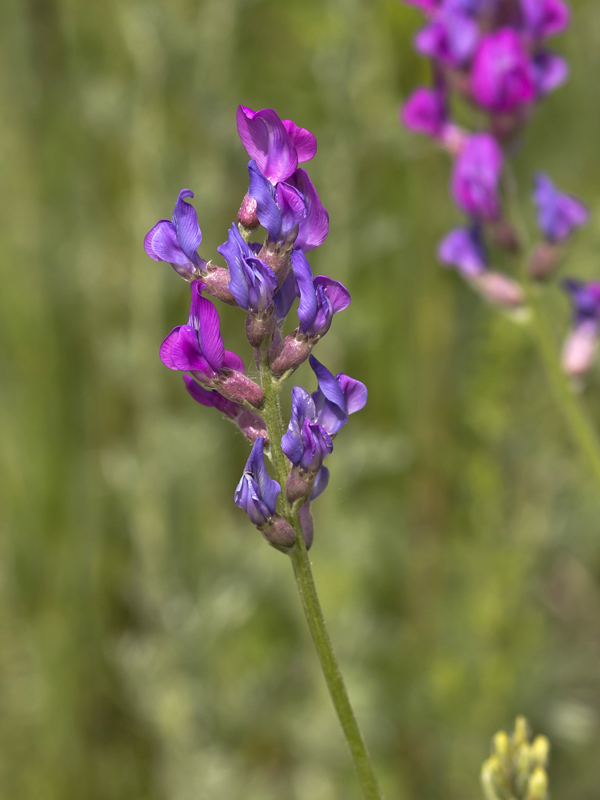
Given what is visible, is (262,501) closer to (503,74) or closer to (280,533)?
(280,533)

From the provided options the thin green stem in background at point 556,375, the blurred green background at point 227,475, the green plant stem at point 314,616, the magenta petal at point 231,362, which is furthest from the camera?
the blurred green background at point 227,475

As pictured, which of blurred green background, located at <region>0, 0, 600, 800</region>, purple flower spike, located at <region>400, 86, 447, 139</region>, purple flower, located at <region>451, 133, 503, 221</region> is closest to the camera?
purple flower, located at <region>451, 133, 503, 221</region>

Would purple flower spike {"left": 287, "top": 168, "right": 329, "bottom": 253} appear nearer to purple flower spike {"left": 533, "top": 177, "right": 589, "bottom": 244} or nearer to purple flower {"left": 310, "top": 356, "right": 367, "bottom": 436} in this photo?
purple flower {"left": 310, "top": 356, "right": 367, "bottom": 436}

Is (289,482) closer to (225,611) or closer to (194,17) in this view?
(225,611)

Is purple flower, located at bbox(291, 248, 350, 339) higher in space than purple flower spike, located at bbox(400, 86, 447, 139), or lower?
lower

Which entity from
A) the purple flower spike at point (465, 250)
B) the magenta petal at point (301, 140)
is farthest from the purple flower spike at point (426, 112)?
the magenta petal at point (301, 140)

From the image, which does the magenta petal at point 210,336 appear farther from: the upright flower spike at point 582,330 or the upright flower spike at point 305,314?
the upright flower spike at point 582,330

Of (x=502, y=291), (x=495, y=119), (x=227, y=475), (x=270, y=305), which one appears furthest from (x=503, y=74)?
(x=227, y=475)

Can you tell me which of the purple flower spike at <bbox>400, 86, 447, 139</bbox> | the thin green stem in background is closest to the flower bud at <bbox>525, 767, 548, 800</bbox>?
the thin green stem in background
